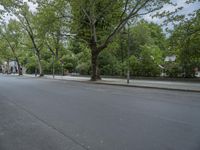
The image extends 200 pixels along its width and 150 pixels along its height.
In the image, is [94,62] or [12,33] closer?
[94,62]

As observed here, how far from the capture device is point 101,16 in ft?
81.8

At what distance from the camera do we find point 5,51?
185 ft

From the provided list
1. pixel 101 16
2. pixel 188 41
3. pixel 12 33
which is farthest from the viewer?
pixel 12 33

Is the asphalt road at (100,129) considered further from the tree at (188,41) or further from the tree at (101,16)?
the tree at (101,16)

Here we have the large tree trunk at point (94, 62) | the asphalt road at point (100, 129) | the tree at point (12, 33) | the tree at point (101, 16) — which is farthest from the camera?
the tree at point (12, 33)

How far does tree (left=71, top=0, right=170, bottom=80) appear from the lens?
854 inches

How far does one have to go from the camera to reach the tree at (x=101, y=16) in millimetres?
21703

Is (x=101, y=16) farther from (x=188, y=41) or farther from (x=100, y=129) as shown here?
(x=100, y=129)

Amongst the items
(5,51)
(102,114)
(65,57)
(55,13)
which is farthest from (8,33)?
(102,114)

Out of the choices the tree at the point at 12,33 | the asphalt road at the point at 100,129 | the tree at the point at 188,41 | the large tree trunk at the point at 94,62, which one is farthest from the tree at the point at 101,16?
the tree at the point at 12,33

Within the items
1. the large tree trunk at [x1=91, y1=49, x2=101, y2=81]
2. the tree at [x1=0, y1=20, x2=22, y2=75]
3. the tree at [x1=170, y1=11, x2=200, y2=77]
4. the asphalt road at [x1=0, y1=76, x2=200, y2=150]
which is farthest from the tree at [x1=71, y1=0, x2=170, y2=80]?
the tree at [x1=0, y1=20, x2=22, y2=75]

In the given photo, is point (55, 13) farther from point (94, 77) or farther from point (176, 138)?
point (176, 138)

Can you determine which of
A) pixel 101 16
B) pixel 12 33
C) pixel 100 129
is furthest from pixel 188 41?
pixel 12 33

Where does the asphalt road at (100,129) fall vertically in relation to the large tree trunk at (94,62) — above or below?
below
